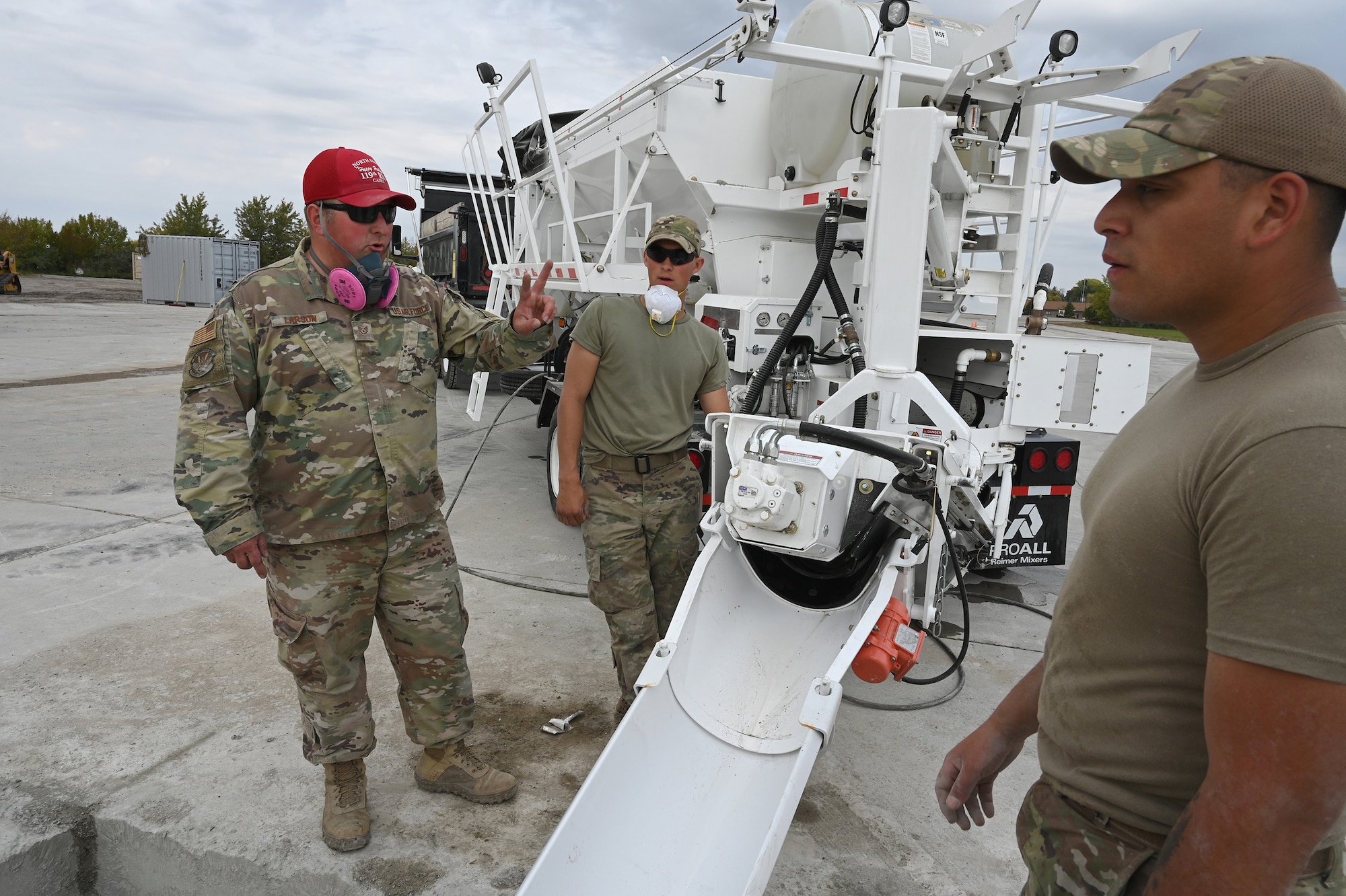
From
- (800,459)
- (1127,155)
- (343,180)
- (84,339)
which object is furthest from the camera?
(84,339)

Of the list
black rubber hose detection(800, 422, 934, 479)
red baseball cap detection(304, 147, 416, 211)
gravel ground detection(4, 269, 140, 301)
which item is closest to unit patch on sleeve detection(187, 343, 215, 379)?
red baseball cap detection(304, 147, 416, 211)

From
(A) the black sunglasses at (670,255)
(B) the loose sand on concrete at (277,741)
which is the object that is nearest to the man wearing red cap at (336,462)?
(B) the loose sand on concrete at (277,741)

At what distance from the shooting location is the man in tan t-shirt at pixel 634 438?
3.07 meters

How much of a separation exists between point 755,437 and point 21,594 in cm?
385

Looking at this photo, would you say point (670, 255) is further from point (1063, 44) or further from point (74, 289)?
point (74, 289)

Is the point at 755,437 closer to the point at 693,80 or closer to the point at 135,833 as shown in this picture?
the point at 135,833

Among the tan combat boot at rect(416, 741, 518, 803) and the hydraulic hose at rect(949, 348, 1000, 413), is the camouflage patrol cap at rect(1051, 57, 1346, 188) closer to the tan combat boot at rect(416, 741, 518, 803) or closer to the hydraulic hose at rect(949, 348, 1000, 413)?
the tan combat boot at rect(416, 741, 518, 803)

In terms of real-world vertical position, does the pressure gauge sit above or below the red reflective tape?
above

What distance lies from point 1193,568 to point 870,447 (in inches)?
67.2

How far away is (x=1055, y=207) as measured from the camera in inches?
199

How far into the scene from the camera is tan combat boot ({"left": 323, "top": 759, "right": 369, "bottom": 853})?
246cm

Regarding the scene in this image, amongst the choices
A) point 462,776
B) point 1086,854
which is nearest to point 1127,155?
point 1086,854

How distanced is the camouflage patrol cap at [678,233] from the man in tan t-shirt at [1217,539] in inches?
81.3

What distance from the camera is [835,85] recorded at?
4262 mm
